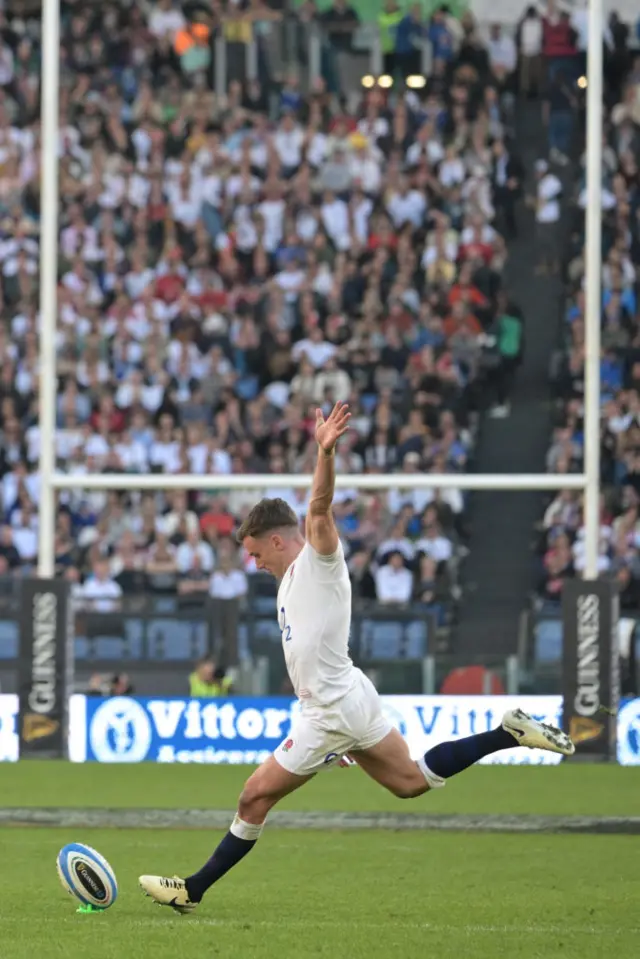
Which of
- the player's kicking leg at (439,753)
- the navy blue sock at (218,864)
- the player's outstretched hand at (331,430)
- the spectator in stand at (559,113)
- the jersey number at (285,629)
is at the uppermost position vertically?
the spectator in stand at (559,113)

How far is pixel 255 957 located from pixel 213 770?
8224 millimetres

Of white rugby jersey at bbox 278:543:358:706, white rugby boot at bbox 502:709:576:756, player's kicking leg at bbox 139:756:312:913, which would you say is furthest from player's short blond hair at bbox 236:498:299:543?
white rugby boot at bbox 502:709:576:756

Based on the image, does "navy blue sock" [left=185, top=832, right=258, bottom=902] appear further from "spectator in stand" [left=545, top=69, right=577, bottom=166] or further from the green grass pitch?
"spectator in stand" [left=545, top=69, right=577, bottom=166]

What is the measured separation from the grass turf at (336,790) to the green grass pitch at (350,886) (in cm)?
2

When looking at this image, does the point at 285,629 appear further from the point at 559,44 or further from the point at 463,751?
the point at 559,44

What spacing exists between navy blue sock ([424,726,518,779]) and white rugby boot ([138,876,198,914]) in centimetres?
110

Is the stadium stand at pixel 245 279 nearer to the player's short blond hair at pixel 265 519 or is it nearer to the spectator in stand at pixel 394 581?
the spectator in stand at pixel 394 581

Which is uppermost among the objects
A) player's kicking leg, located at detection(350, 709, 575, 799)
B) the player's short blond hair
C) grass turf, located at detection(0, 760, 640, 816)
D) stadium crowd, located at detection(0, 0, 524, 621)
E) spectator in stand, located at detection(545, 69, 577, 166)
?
spectator in stand, located at detection(545, 69, 577, 166)

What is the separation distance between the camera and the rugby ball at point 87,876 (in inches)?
325

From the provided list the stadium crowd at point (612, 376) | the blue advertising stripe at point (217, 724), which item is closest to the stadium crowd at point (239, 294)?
the stadium crowd at point (612, 376)

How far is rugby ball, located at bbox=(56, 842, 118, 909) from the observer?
325 inches

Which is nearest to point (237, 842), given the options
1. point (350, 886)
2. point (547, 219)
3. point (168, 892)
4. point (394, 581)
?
point (168, 892)

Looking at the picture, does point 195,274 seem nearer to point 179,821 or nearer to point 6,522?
point 6,522

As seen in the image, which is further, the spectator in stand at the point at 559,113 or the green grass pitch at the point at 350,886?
the spectator in stand at the point at 559,113
